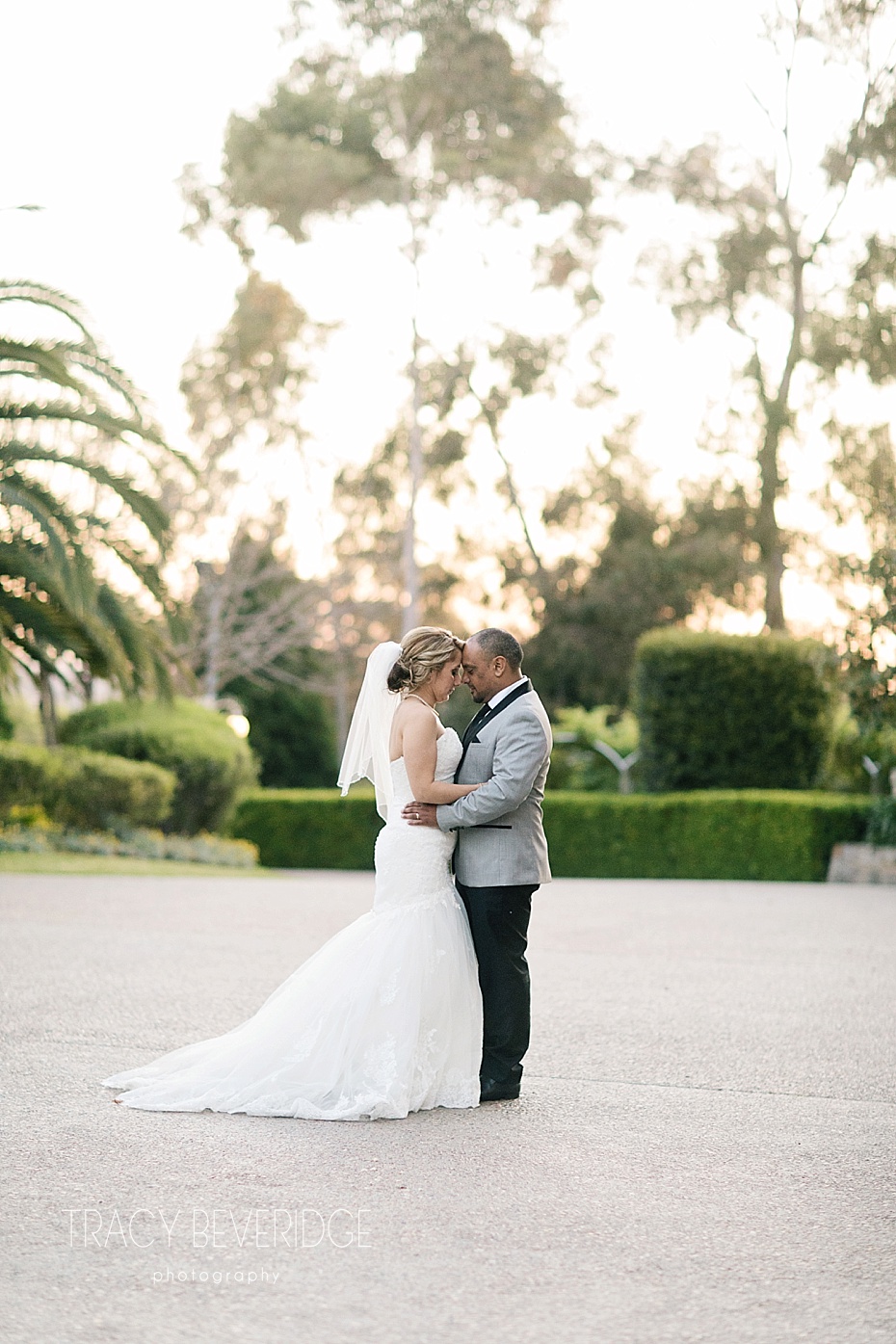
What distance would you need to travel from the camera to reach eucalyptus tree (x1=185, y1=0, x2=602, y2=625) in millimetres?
30656

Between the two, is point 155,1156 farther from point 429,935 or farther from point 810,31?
point 810,31

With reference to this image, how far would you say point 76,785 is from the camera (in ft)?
61.3

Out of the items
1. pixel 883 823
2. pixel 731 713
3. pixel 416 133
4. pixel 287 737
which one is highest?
pixel 416 133

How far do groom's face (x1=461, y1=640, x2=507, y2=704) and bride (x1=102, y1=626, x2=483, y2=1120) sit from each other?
1.8 inches

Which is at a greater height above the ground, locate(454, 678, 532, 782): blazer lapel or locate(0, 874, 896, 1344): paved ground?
locate(454, 678, 532, 782): blazer lapel

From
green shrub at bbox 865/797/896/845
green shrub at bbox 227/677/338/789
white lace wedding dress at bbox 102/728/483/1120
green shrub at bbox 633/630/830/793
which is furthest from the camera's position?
green shrub at bbox 227/677/338/789

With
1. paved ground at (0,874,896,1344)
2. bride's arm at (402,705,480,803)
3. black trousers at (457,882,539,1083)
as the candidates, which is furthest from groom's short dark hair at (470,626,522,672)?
paved ground at (0,874,896,1344)

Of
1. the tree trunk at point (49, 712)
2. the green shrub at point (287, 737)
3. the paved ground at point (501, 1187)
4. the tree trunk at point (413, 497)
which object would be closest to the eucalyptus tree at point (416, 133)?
the tree trunk at point (413, 497)

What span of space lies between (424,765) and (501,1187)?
1.80m

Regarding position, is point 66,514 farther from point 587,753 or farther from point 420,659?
point 587,753

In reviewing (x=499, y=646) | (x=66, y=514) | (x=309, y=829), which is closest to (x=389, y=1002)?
(x=499, y=646)

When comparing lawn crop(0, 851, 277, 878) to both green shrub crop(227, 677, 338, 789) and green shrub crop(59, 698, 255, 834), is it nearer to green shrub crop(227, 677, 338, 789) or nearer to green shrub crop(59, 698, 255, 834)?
green shrub crop(59, 698, 255, 834)

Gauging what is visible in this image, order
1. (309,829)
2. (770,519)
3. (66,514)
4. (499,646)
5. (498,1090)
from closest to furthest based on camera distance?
(498,1090) < (499,646) < (66,514) < (309,829) < (770,519)

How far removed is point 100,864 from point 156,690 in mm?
2492
